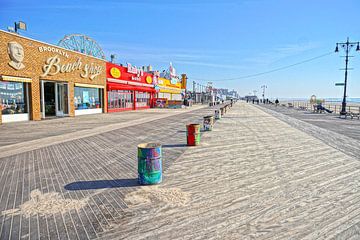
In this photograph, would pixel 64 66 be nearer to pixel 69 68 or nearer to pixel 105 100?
pixel 69 68

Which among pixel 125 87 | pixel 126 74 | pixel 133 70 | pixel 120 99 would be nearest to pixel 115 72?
pixel 125 87

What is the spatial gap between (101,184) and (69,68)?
64.8ft

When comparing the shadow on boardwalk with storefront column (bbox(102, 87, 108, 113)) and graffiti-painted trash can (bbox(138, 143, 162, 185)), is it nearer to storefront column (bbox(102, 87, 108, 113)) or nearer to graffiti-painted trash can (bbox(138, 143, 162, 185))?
graffiti-painted trash can (bbox(138, 143, 162, 185))

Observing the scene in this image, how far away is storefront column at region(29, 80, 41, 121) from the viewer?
18016 millimetres

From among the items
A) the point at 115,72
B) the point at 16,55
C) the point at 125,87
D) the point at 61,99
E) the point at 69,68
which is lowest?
the point at 61,99

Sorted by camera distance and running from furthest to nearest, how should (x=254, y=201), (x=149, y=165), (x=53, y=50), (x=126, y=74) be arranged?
1. (x=126, y=74)
2. (x=53, y=50)
3. (x=149, y=165)
4. (x=254, y=201)

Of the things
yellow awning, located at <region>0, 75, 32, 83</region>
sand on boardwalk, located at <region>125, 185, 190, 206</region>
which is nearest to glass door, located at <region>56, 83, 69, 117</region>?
yellow awning, located at <region>0, 75, 32, 83</region>

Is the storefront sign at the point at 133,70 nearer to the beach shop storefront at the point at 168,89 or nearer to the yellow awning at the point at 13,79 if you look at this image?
the beach shop storefront at the point at 168,89

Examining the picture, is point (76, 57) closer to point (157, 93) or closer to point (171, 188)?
point (171, 188)

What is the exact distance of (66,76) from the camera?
21.7 meters

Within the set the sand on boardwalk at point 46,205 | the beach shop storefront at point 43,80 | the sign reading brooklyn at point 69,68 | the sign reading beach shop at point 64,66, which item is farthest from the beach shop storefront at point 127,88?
the sand on boardwalk at point 46,205

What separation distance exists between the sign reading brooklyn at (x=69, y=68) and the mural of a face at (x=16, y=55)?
2080 mm

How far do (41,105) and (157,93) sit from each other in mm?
28379

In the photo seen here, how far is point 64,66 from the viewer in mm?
→ 21297
